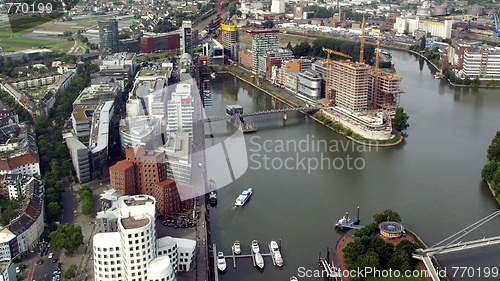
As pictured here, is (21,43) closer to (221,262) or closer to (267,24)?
(267,24)

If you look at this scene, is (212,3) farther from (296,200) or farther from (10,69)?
(296,200)

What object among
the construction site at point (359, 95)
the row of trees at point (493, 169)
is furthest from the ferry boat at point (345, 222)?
the construction site at point (359, 95)

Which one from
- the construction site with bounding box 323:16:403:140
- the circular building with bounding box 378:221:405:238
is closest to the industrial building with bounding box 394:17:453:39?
the construction site with bounding box 323:16:403:140

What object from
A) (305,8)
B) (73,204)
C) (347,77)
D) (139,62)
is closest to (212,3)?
(305,8)

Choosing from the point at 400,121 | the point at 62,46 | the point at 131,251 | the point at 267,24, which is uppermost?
the point at 267,24

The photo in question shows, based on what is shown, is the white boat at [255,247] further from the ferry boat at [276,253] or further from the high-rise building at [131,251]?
the high-rise building at [131,251]

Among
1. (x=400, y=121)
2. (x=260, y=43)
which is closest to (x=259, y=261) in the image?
(x=400, y=121)

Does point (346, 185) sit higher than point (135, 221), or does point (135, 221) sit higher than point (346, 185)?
point (135, 221)
